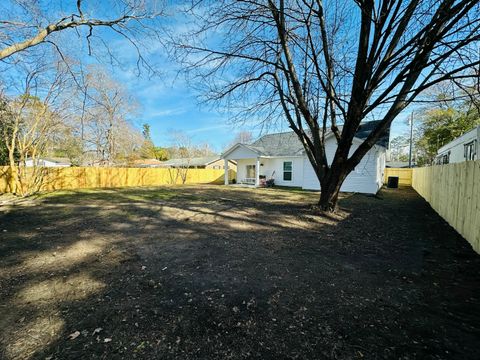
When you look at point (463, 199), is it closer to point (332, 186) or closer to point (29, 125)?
point (332, 186)

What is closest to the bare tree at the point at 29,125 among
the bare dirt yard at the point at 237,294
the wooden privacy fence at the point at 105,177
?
the wooden privacy fence at the point at 105,177

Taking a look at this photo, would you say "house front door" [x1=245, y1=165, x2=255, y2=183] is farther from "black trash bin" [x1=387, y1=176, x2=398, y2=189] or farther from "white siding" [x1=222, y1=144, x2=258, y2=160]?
"black trash bin" [x1=387, y1=176, x2=398, y2=189]

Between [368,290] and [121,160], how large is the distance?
29294 millimetres

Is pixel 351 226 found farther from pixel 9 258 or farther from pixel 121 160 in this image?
pixel 121 160

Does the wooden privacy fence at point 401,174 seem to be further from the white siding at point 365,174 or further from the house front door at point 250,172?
the house front door at point 250,172

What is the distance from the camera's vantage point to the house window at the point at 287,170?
1884 centimetres

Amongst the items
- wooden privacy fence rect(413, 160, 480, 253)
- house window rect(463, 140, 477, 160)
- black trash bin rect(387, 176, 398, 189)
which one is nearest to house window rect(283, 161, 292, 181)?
black trash bin rect(387, 176, 398, 189)

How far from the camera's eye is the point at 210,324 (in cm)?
219

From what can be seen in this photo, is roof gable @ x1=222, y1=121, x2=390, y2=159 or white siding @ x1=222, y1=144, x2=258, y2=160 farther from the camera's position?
white siding @ x1=222, y1=144, x2=258, y2=160

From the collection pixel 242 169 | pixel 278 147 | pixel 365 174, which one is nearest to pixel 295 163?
pixel 278 147

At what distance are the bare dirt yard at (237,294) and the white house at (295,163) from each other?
9.24 meters

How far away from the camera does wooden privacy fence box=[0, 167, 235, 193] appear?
14.9 metres

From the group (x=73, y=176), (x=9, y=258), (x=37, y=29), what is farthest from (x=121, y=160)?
(x=9, y=258)

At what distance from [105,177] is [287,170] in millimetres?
15588
